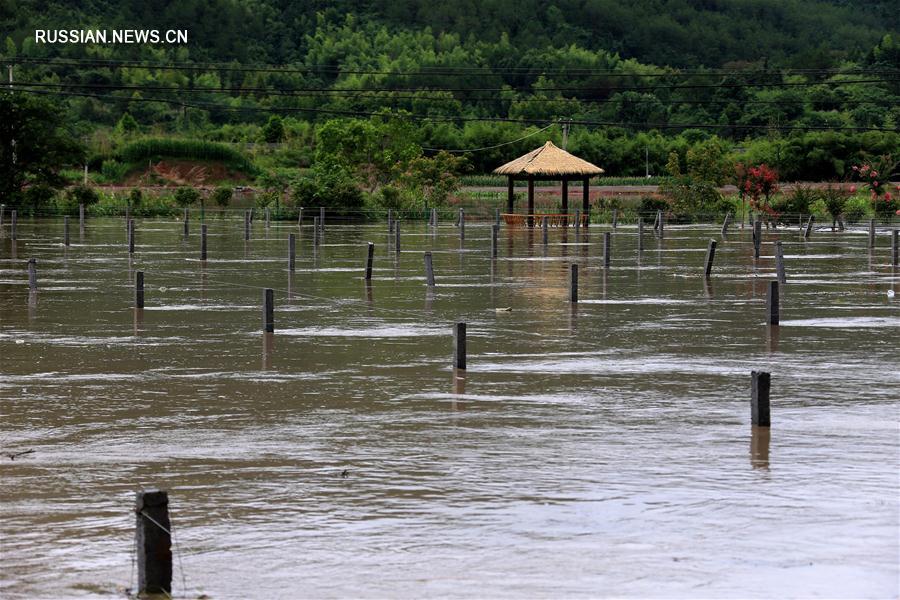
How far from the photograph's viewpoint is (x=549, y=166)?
6662 centimetres

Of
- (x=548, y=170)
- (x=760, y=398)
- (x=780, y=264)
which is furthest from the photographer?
(x=548, y=170)

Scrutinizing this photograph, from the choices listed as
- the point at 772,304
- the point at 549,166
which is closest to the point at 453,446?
the point at 772,304

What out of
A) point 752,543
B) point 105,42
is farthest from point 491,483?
point 105,42

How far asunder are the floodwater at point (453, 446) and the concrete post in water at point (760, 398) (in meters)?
0.15

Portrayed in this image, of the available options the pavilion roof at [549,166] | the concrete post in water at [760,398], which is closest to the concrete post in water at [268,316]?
the concrete post in water at [760,398]

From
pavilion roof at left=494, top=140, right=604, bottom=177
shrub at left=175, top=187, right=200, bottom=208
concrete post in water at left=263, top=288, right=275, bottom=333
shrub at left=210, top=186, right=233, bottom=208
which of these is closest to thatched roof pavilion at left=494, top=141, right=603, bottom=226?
pavilion roof at left=494, top=140, right=604, bottom=177

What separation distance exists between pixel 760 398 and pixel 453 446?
2881 mm

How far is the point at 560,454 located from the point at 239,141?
Answer: 394 ft

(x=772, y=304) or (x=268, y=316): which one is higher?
(x=772, y=304)

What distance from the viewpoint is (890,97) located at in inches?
5428

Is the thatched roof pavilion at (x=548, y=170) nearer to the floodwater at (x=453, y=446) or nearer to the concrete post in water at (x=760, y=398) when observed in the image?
the floodwater at (x=453, y=446)

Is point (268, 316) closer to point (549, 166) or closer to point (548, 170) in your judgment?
point (548, 170)

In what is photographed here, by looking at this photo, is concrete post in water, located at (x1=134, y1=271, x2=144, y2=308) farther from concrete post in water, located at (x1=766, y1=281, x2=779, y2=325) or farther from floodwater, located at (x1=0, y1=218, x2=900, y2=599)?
concrete post in water, located at (x1=766, y1=281, x2=779, y2=325)

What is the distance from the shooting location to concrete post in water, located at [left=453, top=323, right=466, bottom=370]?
58.7 feet
